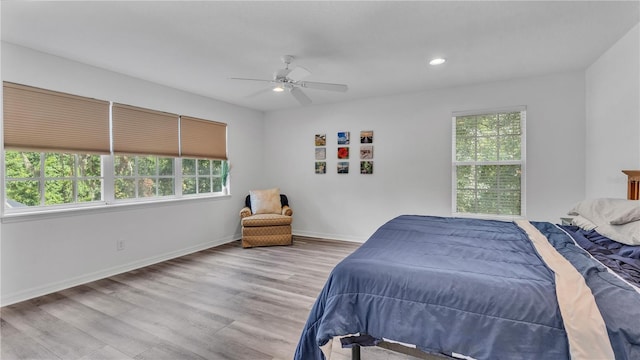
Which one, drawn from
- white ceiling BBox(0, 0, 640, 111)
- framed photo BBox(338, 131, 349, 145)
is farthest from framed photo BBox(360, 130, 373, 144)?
white ceiling BBox(0, 0, 640, 111)

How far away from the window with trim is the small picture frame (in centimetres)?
191

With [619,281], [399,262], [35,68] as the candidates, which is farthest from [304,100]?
[619,281]

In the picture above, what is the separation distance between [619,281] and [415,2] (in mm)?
2008

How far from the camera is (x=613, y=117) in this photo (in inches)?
112

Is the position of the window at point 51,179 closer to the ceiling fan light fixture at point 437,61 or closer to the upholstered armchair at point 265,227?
the upholstered armchair at point 265,227

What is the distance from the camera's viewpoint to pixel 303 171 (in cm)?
545

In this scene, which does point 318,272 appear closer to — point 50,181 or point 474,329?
point 474,329

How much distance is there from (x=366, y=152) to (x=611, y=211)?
125 inches

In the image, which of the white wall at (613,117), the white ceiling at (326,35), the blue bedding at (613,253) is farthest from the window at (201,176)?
the white wall at (613,117)

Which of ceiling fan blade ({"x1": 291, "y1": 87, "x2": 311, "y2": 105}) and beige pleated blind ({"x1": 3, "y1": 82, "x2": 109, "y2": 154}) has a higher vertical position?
ceiling fan blade ({"x1": 291, "y1": 87, "x2": 311, "y2": 105})

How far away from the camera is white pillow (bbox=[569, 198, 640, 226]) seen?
1.85m

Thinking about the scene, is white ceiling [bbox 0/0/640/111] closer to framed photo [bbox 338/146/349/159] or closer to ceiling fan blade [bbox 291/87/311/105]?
ceiling fan blade [bbox 291/87/311/105]

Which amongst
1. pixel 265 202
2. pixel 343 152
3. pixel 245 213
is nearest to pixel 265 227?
pixel 245 213

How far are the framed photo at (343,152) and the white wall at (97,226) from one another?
1.95 meters
